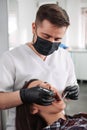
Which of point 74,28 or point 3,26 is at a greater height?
point 3,26

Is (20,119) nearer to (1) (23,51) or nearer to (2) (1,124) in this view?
(1) (23,51)

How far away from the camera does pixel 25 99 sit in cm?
89

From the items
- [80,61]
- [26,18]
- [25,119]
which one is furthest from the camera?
[80,61]

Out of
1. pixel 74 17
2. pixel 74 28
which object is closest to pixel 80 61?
pixel 74 28

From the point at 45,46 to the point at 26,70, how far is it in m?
0.16

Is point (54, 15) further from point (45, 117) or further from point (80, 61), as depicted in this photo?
point (80, 61)

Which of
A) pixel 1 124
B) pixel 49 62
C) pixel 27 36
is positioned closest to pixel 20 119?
pixel 49 62

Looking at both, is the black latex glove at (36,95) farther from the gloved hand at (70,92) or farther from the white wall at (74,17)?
the white wall at (74,17)

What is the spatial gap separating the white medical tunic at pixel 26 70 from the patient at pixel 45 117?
0.06 meters

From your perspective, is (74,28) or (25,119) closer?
(25,119)

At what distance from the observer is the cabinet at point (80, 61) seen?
15.6ft

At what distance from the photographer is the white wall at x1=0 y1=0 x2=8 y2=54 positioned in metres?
1.74

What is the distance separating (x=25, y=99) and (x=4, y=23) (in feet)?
3.44

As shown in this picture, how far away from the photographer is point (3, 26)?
1779 mm
